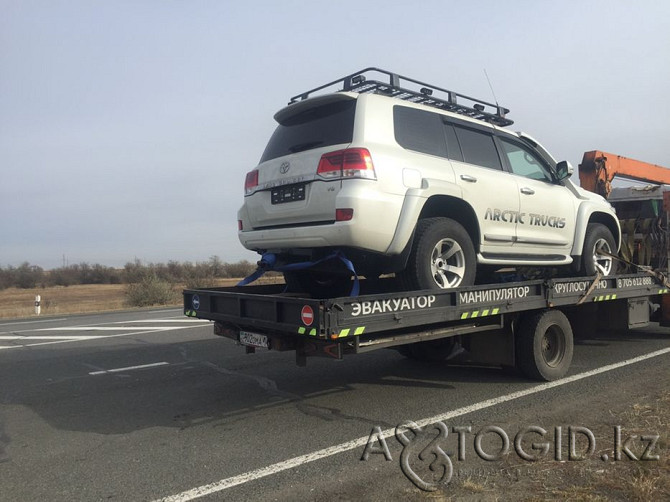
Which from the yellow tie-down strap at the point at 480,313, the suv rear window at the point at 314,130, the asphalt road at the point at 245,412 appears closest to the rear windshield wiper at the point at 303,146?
the suv rear window at the point at 314,130

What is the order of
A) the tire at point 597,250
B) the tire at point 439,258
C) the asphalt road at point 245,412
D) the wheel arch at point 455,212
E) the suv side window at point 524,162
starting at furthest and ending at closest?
the tire at point 597,250
the suv side window at point 524,162
the wheel arch at point 455,212
the tire at point 439,258
the asphalt road at point 245,412

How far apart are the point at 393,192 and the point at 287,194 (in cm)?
98

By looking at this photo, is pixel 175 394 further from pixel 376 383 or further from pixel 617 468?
pixel 617 468

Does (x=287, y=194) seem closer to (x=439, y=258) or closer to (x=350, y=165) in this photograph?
(x=350, y=165)

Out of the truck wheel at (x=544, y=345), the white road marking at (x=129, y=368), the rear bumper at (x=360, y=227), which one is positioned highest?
the rear bumper at (x=360, y=227)

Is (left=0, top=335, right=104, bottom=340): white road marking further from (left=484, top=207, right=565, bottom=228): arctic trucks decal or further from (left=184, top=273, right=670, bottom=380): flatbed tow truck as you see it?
(left=484, top=207, right=565, bottom=228): arctic trucks decal

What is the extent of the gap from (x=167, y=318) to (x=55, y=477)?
36.2 ft

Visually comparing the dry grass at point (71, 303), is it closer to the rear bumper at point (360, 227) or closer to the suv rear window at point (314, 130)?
the suv rear window at point (314, 130)

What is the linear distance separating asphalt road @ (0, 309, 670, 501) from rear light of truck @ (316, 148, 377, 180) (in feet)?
6.93

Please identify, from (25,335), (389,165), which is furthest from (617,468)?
(25,335)

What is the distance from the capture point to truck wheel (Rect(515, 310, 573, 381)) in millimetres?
5762

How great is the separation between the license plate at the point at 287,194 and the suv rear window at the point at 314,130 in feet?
1.29

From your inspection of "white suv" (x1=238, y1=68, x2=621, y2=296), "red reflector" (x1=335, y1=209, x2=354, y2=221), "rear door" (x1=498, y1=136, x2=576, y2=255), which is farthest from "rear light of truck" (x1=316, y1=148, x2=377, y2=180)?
"rear door" (x1=498, y1=136, x2=576, y2=255)

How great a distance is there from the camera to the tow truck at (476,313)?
4211mm
